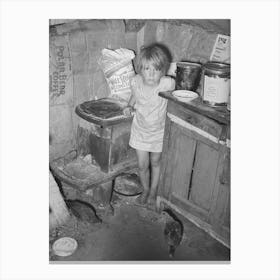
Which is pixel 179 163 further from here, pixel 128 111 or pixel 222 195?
pixel 128 111

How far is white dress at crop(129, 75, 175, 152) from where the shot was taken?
2.96 m

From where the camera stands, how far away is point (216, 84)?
8.21 feet

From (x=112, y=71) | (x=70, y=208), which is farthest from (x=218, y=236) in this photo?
(x=112, y=71)

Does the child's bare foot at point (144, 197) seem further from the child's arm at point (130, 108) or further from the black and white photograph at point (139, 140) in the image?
the child's arm at point (130, 108)

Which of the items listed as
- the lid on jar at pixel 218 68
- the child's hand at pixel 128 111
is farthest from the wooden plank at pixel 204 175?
the child's hand at pixel 128 111

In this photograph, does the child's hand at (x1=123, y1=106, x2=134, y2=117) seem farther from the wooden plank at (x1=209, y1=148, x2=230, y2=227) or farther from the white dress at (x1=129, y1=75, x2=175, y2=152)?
the wooden plank at (x1=209, y1=148, x2=230, y2=227)

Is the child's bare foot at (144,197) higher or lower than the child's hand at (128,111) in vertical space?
lower

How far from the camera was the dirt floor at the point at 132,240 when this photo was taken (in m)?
2.91

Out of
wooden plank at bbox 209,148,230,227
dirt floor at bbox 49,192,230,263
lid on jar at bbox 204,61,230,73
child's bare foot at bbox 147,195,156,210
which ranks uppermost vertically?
lid on jar at bbox 204,61,230,73

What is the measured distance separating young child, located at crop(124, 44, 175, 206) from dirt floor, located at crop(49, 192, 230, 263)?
0.48m

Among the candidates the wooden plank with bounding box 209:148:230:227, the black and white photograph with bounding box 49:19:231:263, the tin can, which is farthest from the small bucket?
the wooden plank with bounding box 209:148:230:227
